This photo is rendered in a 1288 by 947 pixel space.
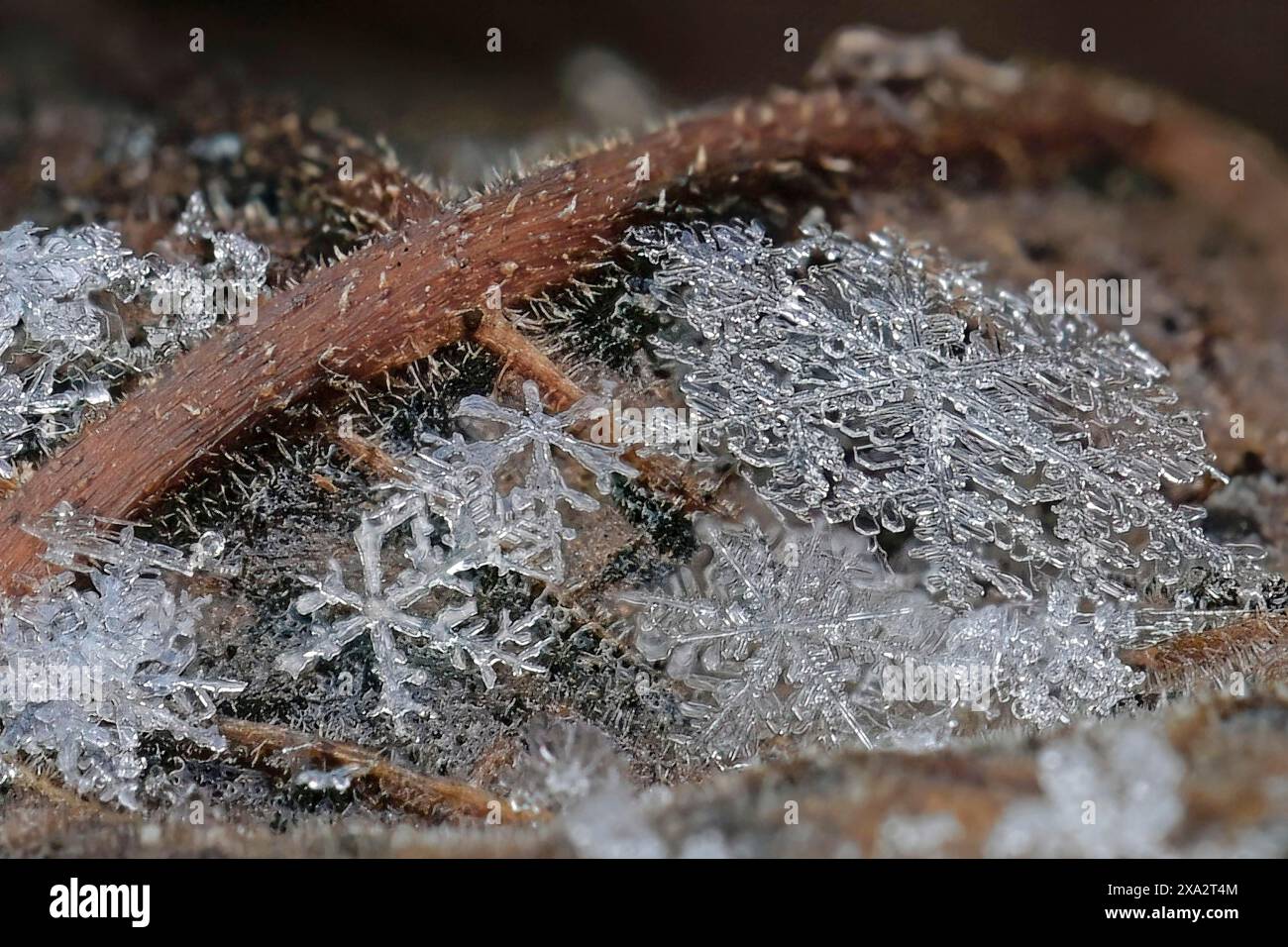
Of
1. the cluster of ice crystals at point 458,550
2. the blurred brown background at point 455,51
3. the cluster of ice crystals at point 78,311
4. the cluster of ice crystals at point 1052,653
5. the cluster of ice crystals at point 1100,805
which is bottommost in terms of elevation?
the cluster of ice crystals at point 1100,805

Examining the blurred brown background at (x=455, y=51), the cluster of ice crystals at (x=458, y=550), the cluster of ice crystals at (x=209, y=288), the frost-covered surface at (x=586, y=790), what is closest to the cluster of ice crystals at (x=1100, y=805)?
the frost-covered surface at (x=586, y=790)

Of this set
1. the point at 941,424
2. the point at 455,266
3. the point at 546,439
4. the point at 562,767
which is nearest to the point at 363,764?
the point at 562,767

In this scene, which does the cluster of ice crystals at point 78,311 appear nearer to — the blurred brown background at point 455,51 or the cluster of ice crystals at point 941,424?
the blurred brown background at point 455,51

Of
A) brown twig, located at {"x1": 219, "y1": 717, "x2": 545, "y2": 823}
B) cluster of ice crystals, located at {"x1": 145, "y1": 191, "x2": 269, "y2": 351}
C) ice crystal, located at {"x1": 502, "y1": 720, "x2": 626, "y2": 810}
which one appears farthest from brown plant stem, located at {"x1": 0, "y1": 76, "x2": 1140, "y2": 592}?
ice crystal, located at {"x1": 502, "y1": 720, "x2": 626, "y2": 810}

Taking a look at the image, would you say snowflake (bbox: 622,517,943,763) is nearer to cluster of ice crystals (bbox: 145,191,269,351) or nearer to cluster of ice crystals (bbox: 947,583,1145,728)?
cluster of ice crystals (bbox: 947,583,1145,728)

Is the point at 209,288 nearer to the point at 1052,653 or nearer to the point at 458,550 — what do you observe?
the point at 458,550

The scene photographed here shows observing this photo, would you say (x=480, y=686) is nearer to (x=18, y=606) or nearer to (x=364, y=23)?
(x=18, y=606)

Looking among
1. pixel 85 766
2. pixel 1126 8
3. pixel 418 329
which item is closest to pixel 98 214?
pixel 418 329
